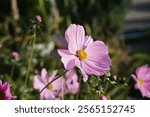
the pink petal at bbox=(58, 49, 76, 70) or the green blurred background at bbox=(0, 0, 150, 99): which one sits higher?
the green blurred background at bbox=(0, 0, 150, 99)

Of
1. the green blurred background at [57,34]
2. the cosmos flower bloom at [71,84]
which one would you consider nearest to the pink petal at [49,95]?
the cosmos flower bloom at [71,84]

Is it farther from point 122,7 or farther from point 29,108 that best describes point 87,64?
point 122,7

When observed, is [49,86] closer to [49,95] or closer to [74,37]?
[49,95]

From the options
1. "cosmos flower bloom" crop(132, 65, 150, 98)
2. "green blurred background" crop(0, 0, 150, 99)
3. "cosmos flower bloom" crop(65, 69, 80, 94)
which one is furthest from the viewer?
"green blurred background" crop(0, 0, 150, 99)

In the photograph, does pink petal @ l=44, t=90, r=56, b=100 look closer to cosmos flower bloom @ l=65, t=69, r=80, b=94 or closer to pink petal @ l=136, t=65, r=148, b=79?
cosmos flower bloom @ l=65, t=69, r=80, b=94

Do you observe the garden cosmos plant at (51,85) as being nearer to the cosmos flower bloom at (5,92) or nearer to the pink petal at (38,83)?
the pink petal at (38,83)

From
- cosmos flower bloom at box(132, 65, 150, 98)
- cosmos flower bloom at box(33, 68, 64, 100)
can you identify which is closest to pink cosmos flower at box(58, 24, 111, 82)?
cosmos flower bloom at box(132, 65, 150, 98)

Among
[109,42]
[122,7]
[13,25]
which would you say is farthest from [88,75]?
[122,7]
